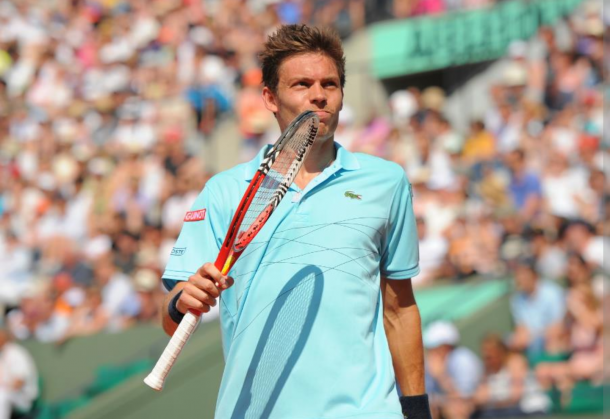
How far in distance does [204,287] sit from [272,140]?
11031mm

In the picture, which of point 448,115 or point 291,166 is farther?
point 448,115

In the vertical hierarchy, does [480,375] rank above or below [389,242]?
below

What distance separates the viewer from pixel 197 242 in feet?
12.6

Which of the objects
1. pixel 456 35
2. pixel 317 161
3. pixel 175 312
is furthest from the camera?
pixel 456 35

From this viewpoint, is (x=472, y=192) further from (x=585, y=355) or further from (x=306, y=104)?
(x=306, y=104)

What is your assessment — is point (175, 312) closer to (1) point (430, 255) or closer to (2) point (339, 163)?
(2) point (339, 163)

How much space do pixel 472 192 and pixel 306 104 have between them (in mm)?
7104

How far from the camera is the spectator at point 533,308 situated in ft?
29.5

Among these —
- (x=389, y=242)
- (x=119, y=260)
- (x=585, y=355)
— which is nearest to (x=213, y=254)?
(x=389, y=242)

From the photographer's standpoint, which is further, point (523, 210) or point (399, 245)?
point (523, 210)

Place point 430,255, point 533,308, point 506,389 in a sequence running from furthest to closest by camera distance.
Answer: point 430,255, point 533,308, point 506,389

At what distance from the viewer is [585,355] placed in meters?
8.68

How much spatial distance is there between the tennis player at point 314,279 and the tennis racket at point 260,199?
9cm

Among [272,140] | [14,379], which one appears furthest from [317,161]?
[272,140]
